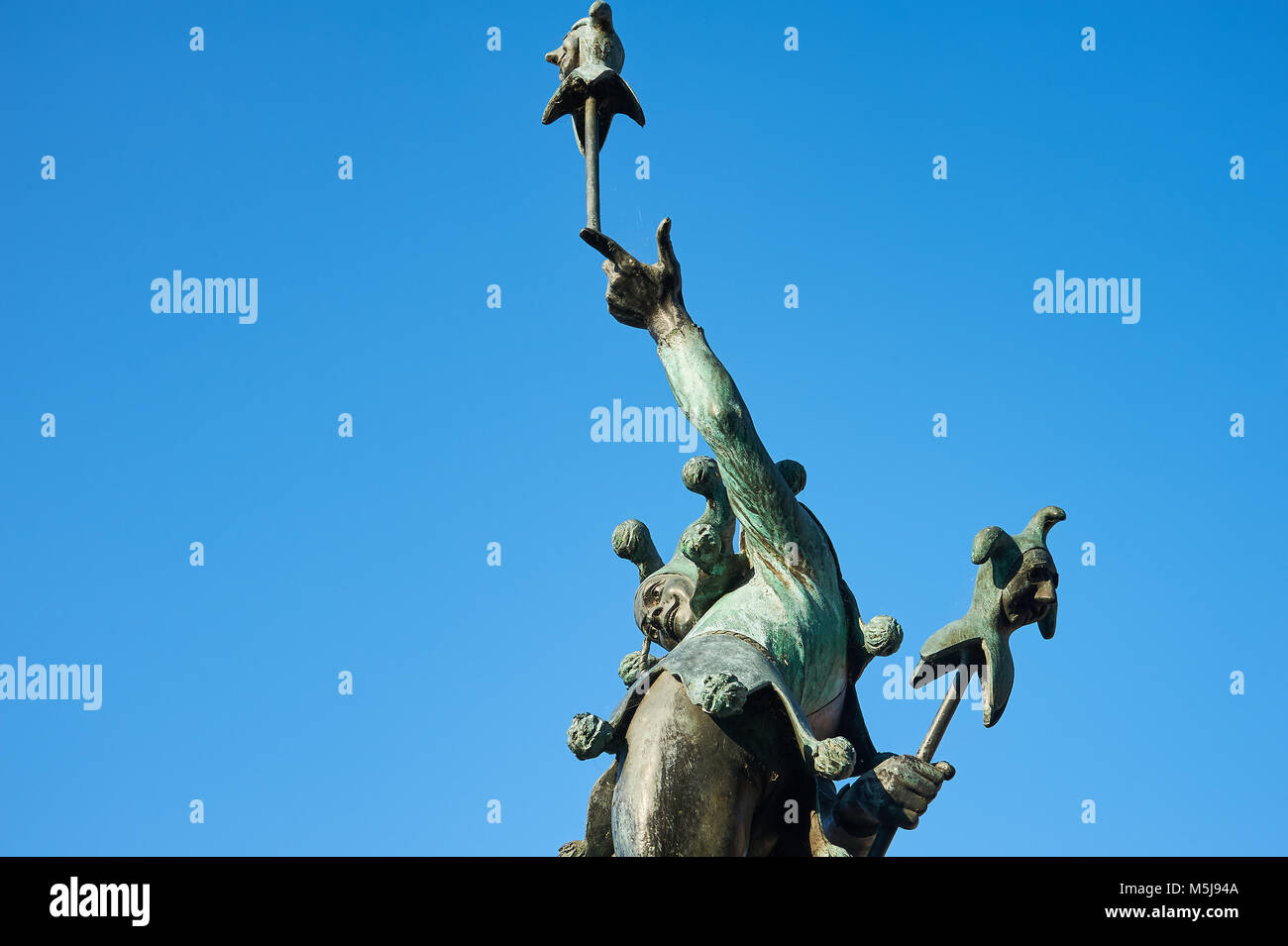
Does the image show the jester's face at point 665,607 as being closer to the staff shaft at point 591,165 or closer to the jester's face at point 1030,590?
the jester's face at point 1030,590

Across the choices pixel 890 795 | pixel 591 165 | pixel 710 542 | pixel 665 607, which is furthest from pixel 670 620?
pixel 591 165

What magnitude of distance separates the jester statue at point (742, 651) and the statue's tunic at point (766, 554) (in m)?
0.01

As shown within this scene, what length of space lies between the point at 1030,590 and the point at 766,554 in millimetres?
1721

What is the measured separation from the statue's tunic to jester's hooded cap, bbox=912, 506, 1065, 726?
0.65 meters

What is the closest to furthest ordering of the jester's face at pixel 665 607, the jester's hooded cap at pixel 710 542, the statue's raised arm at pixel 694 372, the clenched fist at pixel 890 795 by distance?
the clenched fist at pixel 890 795
the statue's raised arm at pixel 694 372
the jester's hooded cap at pixel 710 542
the jester's face at pixel 665 607

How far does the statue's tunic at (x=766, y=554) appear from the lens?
12508 millimetres

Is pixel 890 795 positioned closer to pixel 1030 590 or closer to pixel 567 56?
pixel 1030 590

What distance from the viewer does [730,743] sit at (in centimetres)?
1197

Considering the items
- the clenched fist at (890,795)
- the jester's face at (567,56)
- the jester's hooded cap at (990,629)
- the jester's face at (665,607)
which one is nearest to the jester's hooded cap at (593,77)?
the jester's face at (567,56)

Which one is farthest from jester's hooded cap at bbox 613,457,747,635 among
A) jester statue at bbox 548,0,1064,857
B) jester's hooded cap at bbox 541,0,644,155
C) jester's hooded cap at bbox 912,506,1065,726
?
jester's hooded cap at bbox 541,0,644,155
